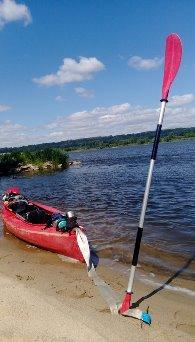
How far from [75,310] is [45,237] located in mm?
4574

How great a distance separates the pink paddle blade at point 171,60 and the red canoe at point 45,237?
5.08m

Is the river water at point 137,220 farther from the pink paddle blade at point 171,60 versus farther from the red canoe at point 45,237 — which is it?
the pink paddle blade at point 171,60

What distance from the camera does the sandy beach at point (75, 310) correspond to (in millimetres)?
4805

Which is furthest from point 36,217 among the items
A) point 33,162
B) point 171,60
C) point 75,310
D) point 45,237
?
point 33,162

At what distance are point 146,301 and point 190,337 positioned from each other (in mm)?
1541

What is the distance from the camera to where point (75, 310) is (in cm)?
569

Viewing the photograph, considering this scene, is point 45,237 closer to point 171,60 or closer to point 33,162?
point 171,60

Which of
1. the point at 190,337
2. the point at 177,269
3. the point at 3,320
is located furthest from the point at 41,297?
the point at 177,269

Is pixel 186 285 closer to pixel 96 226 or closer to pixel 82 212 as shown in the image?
pixel 96 226

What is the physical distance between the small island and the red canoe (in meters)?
34.1

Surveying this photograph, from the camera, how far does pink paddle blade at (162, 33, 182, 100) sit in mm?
5297

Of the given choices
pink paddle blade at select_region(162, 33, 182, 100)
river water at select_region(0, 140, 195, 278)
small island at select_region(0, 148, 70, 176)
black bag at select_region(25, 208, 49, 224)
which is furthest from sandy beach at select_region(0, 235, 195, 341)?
small island at select_region(0, 148, 70, 176)

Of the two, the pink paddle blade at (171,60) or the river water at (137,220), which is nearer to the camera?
the pink paddle blade at (171,60)

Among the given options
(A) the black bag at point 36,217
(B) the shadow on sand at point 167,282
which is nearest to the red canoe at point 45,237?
(A) the black bag at point 36,217
